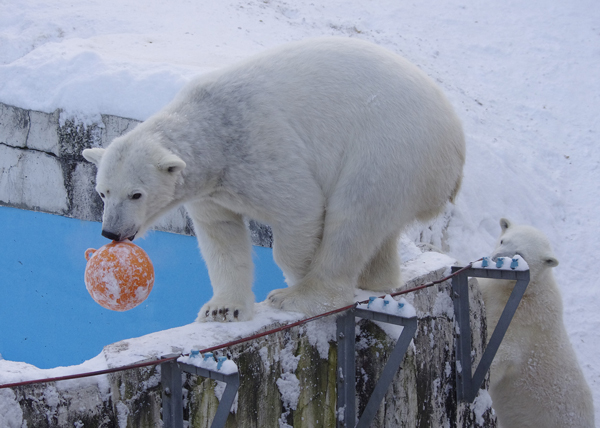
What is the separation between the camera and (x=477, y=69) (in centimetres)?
1141

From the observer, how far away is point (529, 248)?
14.5 feet

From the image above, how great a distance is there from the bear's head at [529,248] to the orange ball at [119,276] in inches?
110

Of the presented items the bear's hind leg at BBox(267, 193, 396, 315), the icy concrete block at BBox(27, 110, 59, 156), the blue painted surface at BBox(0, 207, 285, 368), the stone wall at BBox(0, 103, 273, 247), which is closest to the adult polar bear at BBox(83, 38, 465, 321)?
the bear's hind leg at BBox(267, 193, 396, 315)

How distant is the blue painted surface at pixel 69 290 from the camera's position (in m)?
6.46

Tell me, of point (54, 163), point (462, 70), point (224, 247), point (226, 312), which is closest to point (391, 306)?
point (226, 312)

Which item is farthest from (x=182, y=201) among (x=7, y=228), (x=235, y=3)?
(x=235, y=3)

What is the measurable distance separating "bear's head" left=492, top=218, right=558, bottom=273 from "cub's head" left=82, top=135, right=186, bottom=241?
2.69 metres

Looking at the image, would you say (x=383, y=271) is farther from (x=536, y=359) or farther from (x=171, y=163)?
(x=536, y=359)

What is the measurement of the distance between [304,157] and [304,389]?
1.05 metres

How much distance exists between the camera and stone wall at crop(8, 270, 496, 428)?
198 centimetres

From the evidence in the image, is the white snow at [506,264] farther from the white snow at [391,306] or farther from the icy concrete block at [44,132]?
the icy concrete block at [44,132]

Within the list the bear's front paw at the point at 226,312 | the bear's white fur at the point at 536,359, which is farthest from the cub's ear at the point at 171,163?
the bear's white fur at the point at 536,359

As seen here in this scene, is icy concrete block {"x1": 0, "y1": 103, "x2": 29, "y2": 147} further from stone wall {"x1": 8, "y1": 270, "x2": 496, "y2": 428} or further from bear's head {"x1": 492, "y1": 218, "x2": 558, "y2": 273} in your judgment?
bear's head {"x1": 492, "y1": 218, "x2": 558, "y2": 273}

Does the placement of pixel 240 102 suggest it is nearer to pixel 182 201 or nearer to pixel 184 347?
pixel 182 201
